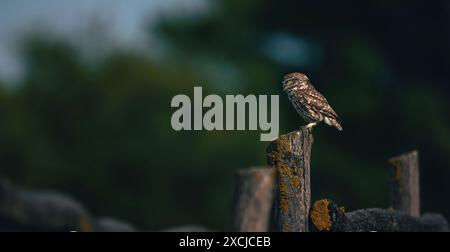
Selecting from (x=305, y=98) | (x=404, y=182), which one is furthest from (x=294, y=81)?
(x=404, y=182)

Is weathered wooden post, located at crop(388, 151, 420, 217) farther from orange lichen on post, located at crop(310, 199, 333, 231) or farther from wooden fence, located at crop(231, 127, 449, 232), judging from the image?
orange lichen on post, located at crop(310, 199, 333, 231)

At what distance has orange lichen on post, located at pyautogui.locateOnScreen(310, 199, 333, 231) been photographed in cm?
914

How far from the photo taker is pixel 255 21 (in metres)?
29.3

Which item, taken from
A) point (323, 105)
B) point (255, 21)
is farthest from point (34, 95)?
point (323, 105)

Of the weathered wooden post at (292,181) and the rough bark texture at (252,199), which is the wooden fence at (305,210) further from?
the rough bark texture at (252,199)

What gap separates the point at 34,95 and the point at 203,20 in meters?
4.75

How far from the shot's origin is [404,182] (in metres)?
13.2

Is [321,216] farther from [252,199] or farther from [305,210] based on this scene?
[252,199]

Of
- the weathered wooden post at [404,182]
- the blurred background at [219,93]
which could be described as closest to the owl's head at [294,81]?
the weathered wooden post at [404,182]

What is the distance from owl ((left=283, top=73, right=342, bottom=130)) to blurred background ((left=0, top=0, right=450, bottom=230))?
12984mm

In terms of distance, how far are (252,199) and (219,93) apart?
13.9 meters

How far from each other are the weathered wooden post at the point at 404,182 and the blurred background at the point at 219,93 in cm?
1044
